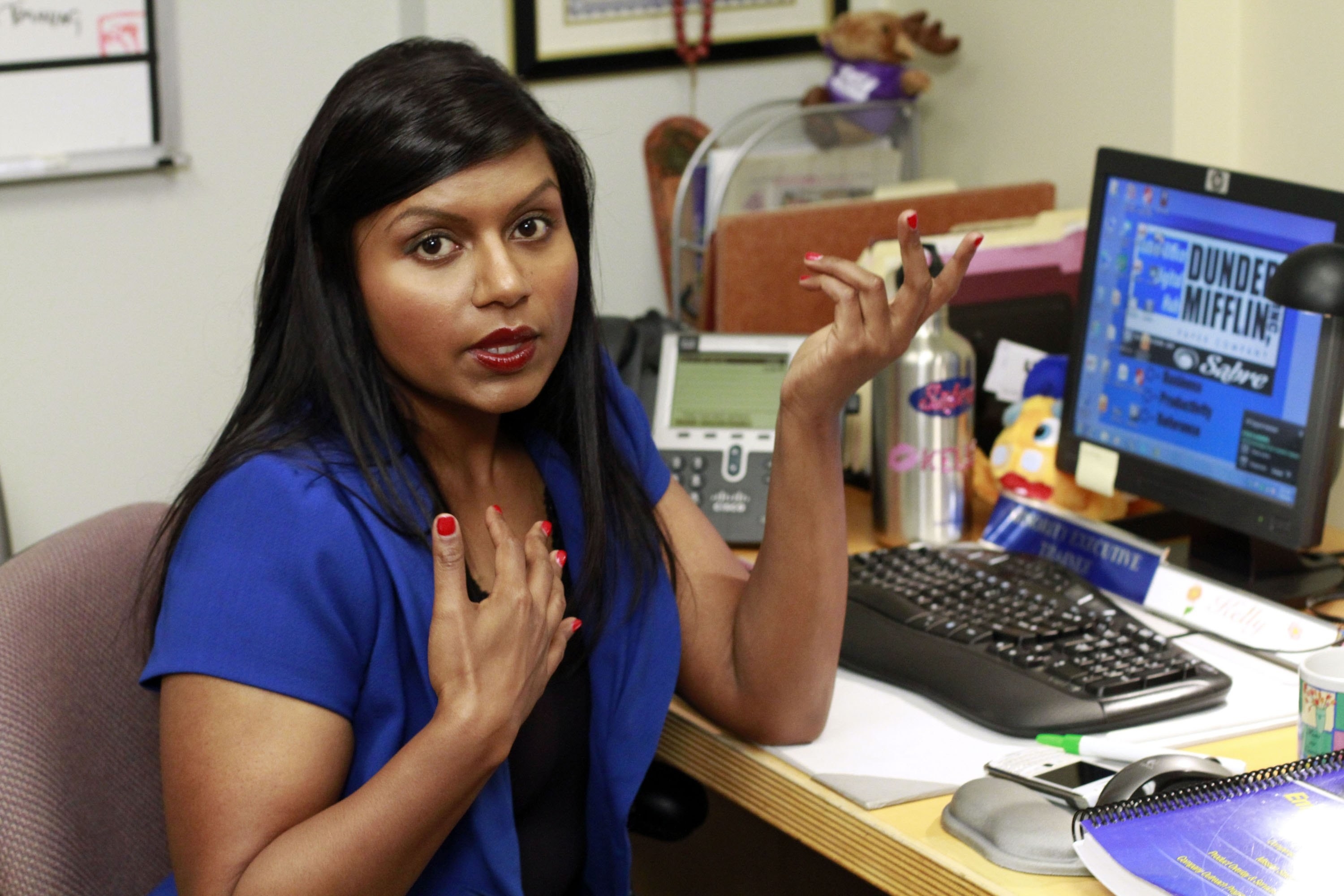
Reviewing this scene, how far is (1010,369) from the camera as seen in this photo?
5.89ft

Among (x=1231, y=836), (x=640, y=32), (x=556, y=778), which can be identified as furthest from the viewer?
(x=640, y=32)

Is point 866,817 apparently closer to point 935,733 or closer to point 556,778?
point 935,733

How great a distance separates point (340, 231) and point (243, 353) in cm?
151

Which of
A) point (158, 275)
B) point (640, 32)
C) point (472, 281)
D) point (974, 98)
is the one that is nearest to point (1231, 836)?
point (472, 281)

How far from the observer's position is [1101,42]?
2.14 m

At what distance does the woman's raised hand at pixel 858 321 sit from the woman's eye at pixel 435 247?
28 cm

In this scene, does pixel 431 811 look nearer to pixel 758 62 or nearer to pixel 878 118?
pixel 878 118

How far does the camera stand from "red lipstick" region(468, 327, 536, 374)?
1.04 meters

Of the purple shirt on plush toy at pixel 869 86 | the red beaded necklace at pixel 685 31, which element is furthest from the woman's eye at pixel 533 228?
the red beaded necklace at pixel 685 31

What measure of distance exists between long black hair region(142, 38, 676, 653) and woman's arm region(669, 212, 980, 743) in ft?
0.79

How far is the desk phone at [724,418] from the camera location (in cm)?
165

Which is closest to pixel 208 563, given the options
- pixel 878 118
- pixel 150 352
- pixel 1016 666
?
pixel 1016 666

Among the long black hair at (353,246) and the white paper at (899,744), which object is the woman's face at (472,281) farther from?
the white paper at (899,744)

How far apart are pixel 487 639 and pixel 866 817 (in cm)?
30
